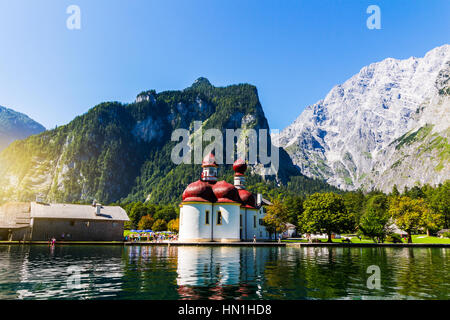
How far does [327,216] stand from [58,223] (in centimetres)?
4858

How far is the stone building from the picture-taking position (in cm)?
5681

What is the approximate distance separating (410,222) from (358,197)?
93503mm

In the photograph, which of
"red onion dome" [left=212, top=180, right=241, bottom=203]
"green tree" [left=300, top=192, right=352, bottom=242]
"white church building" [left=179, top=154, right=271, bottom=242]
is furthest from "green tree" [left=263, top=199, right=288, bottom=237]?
"red onion dome" [left=212, top=180, right=241, bottom=203]

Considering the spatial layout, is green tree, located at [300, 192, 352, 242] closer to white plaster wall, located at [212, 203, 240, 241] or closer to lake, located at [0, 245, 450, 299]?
white plaster wall, located at [212, 203, 240, 241]

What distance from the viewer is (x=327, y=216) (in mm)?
62562

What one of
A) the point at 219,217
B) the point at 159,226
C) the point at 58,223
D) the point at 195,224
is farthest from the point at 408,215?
the point at 159,226

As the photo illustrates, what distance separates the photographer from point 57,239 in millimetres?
57656

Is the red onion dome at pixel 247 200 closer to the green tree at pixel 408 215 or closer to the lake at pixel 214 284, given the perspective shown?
the green tree at pixel 408 215

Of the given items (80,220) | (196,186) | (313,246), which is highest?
(196,186)

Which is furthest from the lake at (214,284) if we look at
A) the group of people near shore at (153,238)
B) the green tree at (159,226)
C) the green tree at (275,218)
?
the green tree at (159,226)

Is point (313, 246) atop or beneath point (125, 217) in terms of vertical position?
beneath
